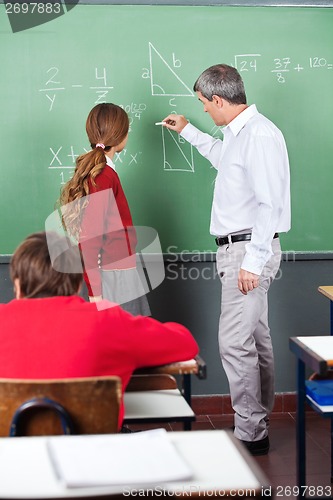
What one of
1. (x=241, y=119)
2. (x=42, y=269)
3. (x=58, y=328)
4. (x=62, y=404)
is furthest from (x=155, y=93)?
(x=62, y=404)

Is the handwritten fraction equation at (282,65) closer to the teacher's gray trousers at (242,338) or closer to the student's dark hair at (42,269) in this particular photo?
the teacher's gray trousers at (242,338)

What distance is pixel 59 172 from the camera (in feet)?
13.8

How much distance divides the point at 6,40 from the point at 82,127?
580 millimetres

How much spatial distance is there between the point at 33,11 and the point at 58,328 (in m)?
2.53

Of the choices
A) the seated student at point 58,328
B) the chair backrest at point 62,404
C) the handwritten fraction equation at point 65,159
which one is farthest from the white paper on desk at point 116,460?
the handwritten fraction equation at point 65,159

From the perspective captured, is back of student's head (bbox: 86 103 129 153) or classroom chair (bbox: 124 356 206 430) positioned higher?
back of student's head (bbox: 86 103 129 153)

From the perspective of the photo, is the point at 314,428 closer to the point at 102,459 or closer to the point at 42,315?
the point at 42,315

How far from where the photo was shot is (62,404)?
1.89m

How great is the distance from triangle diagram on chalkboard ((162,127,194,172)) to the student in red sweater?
0.42 metres

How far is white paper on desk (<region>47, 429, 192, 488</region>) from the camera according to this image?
1449mm

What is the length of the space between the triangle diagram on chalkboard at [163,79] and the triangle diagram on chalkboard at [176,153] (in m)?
0.21

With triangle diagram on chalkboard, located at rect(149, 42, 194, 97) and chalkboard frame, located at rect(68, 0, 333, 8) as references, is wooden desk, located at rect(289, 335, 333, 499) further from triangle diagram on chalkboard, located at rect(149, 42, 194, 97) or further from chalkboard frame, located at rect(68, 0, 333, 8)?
chalkboard frame, located at rect(68, 0, 333, 8)

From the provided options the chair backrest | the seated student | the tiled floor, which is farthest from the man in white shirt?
the chair backrest

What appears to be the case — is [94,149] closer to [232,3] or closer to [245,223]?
[245,223]
